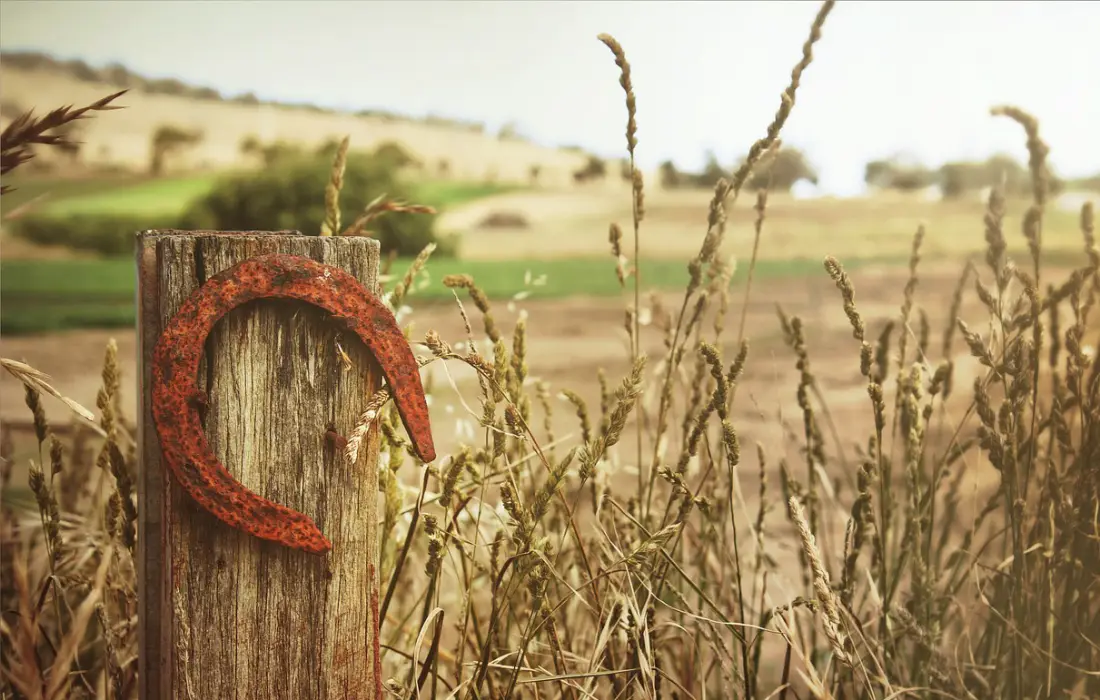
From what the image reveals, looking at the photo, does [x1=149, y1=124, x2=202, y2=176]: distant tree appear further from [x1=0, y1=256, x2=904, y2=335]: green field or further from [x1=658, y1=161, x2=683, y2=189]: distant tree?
[x1=658, y1=161, x2=683, y2=189]: distant tree

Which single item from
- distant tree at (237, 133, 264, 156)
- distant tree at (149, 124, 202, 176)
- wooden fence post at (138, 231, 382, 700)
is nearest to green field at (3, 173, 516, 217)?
distant tree at (149, 124, 202, 176)

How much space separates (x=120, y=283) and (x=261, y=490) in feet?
38.6

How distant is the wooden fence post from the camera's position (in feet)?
3.78

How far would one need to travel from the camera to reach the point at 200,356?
1.13 metres

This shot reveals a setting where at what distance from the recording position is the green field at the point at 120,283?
9164 mm

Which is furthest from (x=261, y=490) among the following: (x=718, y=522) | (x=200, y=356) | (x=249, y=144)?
(x=249, y=144)

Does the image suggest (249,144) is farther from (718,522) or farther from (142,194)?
(718,522)

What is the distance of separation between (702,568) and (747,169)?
0.88m

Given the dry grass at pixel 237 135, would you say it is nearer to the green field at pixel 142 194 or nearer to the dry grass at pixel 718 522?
the green field at pixel 142 194

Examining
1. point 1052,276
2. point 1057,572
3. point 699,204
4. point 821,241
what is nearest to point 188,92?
point 699,204

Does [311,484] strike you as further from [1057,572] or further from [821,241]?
[821,241]

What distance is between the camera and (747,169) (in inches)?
56.5

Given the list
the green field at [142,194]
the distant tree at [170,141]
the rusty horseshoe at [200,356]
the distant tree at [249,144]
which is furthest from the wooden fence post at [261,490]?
the distant tree at [249,144]

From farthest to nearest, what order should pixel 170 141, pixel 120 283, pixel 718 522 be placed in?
pixel 120 283
pixel 170 141
pixel 718 522
